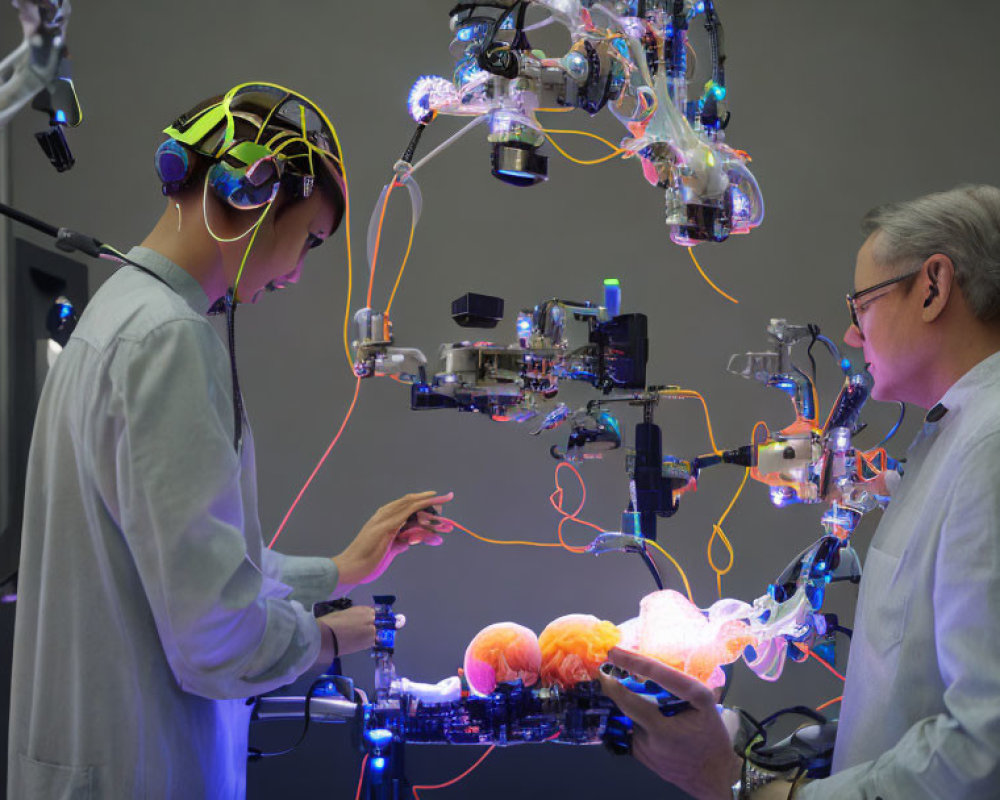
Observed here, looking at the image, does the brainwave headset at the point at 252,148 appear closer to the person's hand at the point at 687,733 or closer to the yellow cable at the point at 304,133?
the yellow cable at the point at 304,133

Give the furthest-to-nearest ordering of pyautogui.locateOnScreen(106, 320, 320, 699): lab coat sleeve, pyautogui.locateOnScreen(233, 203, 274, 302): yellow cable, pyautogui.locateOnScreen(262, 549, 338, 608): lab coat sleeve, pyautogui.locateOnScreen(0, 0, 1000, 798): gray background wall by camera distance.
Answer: pyautogui.locateOnScreen(0, 0, 1000, 798): gray background wall < pyautogui.locateOnScreen(262, 549, 338, 608): lab coat sleeve < pyautogui.locateOnScreen(233, 203, 274, 302): yellow cable < pyautogui.locateOnScreen(106, 320, 320, 699): lab coat sleeve

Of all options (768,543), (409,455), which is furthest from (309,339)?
(768,543)

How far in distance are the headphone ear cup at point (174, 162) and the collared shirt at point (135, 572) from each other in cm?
17

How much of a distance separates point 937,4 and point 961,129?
46cm

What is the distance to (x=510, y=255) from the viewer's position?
2910mm

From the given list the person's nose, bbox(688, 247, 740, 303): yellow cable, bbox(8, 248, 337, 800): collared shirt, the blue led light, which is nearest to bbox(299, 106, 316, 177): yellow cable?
the person's nose

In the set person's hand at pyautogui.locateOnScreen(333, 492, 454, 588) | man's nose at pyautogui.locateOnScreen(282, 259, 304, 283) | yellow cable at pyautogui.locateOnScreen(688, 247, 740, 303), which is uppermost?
yellow cable at pyautogui.locateOnScreen(688, 247, 740, 303)

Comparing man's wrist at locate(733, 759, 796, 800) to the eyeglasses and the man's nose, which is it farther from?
the man's nose

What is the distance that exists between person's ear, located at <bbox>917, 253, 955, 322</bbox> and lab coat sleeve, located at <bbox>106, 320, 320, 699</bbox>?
109cm

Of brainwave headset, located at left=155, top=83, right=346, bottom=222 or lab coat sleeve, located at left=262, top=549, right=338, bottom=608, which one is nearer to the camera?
brainwave headset, located at left=155, top=83, right=346, bottom=222

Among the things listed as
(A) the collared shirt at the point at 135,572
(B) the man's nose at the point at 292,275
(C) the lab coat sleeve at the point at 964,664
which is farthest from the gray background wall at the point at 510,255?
(C) the lab coat sleeve at the point at 964,664

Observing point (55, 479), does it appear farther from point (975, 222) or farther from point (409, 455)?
point (409, 455)

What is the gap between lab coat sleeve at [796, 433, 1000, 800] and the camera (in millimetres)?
1052

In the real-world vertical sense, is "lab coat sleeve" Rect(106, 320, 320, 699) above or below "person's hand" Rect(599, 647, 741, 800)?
above
